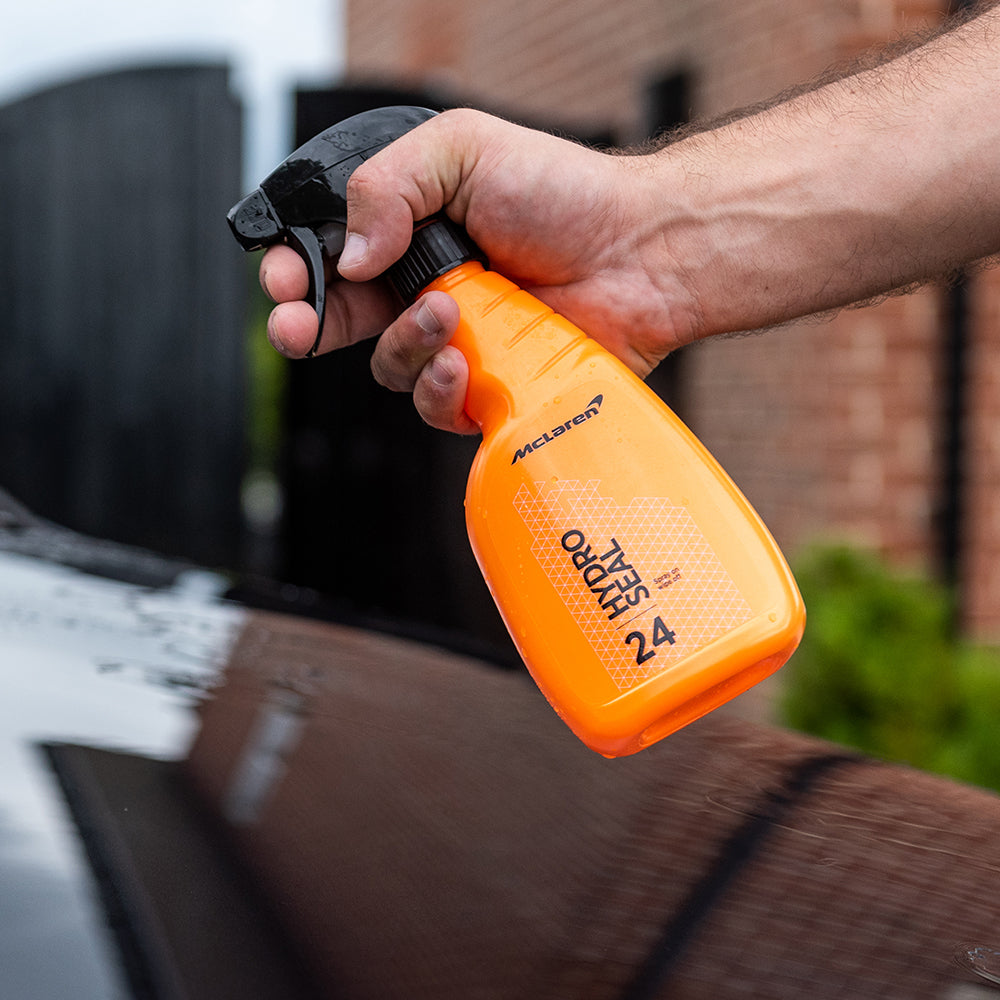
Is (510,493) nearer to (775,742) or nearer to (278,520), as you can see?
(775,742)

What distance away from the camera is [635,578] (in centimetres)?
100

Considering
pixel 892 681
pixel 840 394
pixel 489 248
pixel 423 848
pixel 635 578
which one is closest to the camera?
pixel 423 848

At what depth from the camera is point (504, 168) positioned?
1181 mm

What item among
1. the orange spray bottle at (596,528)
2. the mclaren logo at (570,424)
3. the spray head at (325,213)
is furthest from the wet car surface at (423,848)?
the spray head at (325,213)

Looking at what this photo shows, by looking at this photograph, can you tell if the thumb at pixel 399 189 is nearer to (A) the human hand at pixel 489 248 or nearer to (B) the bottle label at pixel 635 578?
(A) the human hand at pixel 489 248

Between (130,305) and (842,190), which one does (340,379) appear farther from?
(842,190)

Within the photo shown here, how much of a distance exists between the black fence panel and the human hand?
10.9 feet

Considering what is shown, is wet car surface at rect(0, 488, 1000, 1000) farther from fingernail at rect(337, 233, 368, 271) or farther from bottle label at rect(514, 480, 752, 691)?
fingernail at rect(337, 233, 368, 271)

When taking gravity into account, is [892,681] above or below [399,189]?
below

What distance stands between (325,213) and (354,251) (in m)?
0.07

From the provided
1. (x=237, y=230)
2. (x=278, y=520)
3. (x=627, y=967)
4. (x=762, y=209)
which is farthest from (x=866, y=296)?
(x=278, y=520)

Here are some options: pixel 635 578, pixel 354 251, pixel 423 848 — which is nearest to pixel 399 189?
pixel 354 251

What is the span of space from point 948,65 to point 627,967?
0.98 m

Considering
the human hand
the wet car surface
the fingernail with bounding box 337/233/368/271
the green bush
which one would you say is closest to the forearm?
the human hand
